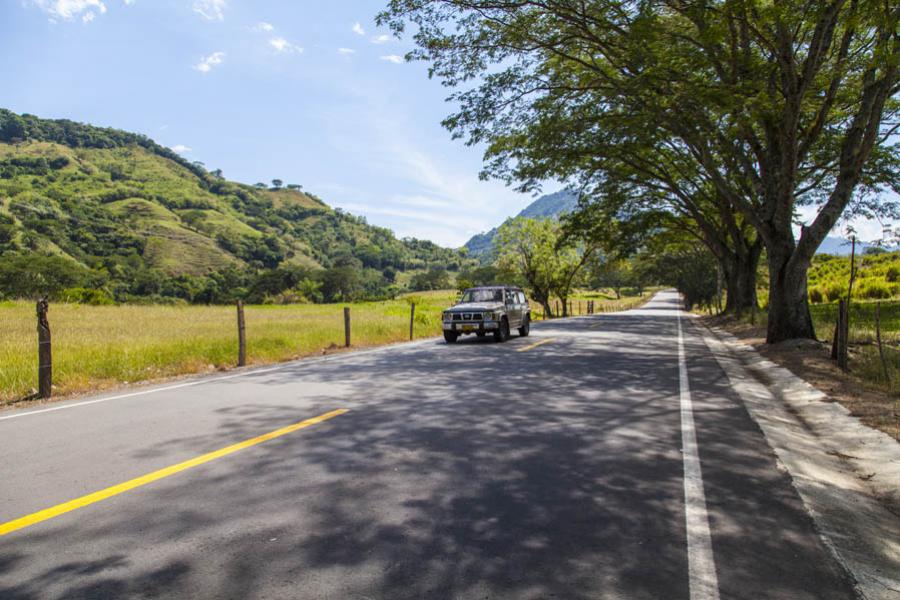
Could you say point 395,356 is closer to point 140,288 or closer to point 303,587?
point 303,587

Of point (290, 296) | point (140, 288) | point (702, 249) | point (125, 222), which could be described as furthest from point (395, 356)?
point (125, 222)

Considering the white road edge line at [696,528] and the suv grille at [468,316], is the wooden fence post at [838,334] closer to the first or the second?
the white road edge line at [696,528]

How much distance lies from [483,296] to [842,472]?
41.8ft

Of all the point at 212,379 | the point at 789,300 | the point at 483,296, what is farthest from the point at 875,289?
the point at 212,379

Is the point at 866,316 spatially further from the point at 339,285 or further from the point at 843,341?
the point at 339,285

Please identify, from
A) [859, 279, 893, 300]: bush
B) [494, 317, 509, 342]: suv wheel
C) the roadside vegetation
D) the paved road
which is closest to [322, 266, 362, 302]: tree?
the roadside vegetation

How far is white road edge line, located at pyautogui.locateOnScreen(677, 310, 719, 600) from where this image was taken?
277 cm

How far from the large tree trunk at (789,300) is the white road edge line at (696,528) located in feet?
31.8

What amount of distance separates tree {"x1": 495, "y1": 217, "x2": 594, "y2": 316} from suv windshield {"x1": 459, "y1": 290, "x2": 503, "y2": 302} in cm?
3057

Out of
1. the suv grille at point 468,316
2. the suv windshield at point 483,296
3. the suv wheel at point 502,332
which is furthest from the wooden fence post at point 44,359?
the suv windshield at point 483,296

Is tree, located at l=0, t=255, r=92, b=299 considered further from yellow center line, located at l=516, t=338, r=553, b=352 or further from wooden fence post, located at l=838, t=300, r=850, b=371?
wooden fence post, located at l=838, t=300, r=850, b=371

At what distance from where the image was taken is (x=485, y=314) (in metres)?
15.6

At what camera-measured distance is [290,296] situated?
105m

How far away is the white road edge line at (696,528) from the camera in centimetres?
277
